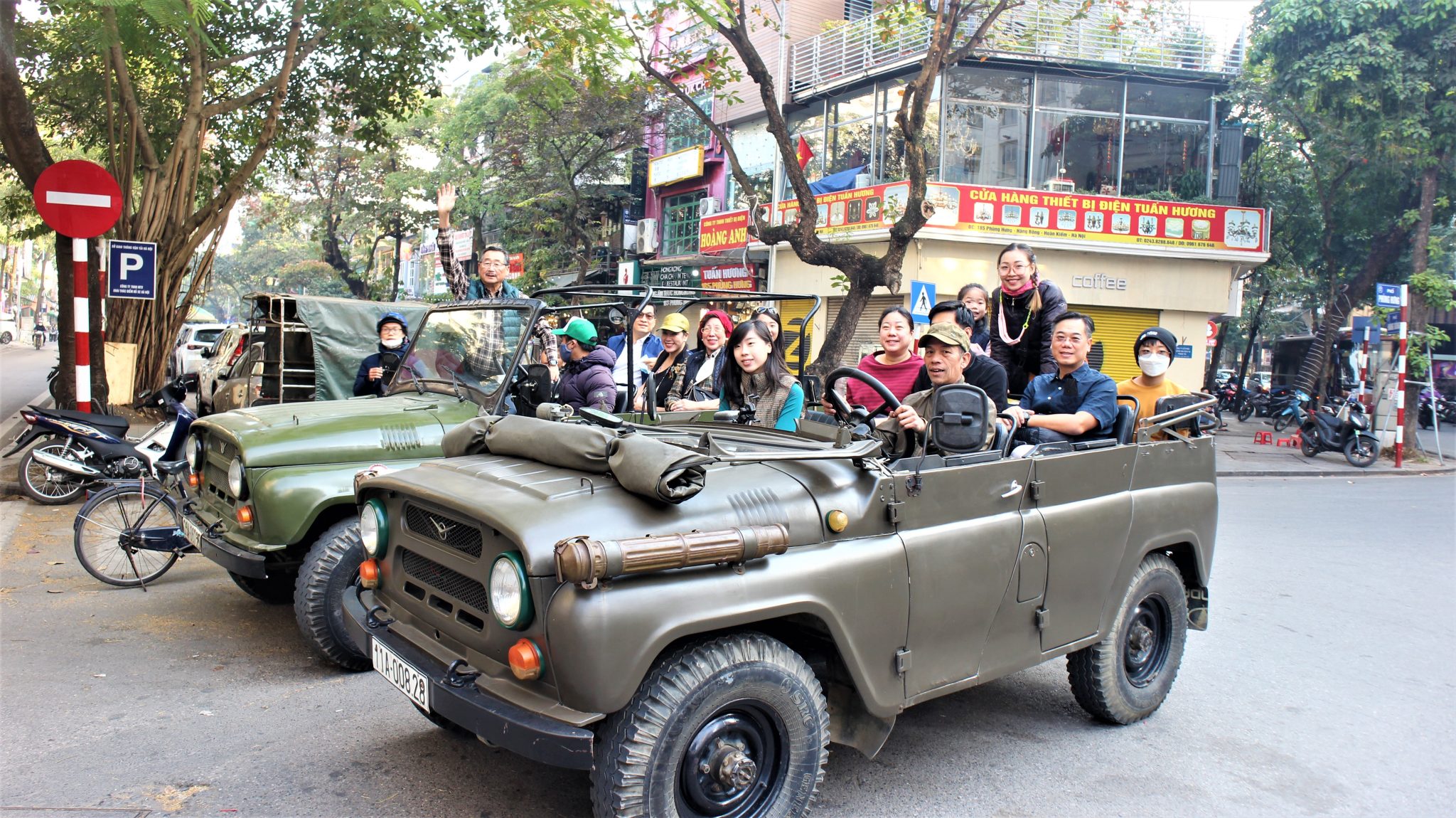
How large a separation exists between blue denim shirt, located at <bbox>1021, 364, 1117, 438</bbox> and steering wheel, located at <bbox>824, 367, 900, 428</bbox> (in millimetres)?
980

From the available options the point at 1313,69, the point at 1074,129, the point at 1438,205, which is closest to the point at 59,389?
the point at 1074,129

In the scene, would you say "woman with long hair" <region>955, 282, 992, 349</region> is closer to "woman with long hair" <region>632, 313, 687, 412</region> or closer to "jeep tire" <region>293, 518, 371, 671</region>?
"woman with long hair" <region>632, 313, 687, 412</region>

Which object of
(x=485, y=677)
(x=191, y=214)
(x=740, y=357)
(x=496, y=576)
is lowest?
(x=485, y=677)

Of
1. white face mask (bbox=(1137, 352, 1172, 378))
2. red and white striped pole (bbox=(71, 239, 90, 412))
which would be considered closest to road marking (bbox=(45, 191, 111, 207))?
red and white striped pole (bbox=(71, 239, 90, 412))

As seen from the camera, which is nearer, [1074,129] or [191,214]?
[191,214]

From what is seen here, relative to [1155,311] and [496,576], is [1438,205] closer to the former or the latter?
[1155,311]

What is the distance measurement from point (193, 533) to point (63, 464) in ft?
13.1

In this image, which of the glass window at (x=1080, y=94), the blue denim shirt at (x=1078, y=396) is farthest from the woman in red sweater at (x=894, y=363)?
the glass window at (x=1080, y=94)

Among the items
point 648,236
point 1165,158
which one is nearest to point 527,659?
point 1165,158

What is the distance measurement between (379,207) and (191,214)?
669 inches

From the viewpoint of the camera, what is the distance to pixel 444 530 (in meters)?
2.94

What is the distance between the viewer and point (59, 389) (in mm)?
9516

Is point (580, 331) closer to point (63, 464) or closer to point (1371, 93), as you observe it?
point (63, 464)

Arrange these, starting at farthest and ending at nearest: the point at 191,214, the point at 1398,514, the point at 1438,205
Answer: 1. the point at 1438,205
2. the point at 191,214
3. the point at 1398,514
